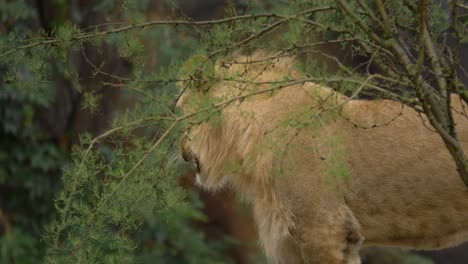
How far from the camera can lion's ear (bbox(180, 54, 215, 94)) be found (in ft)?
10.4

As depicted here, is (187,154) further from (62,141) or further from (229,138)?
(62,141)

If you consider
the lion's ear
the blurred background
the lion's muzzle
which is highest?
the lion's ear

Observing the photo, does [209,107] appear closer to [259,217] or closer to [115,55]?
[259,217]

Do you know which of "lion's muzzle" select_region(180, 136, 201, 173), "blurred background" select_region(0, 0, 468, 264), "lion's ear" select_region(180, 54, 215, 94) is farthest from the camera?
"blurred background" select_region(0, 0, 468, 264)

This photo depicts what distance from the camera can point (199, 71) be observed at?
319cm

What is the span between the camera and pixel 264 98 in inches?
162

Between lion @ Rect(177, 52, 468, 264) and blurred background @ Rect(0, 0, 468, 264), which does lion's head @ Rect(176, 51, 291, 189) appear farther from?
blurred background @ Rect(0, 0, 468, 264)

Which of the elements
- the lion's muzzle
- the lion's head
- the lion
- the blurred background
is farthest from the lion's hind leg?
the blurred background

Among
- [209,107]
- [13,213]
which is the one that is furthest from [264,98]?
[13,213]

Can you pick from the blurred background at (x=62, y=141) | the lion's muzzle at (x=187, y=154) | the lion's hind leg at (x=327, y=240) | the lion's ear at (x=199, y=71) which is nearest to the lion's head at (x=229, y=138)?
the lion's muzzle at (x=187, y=154)

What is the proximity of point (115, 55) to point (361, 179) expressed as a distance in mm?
2758

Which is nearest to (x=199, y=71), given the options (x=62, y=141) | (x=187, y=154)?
(x=187, y=154)

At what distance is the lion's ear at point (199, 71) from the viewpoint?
3.17m

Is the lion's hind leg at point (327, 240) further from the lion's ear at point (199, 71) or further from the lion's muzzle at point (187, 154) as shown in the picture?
the lion's ear at point (199, 71)
